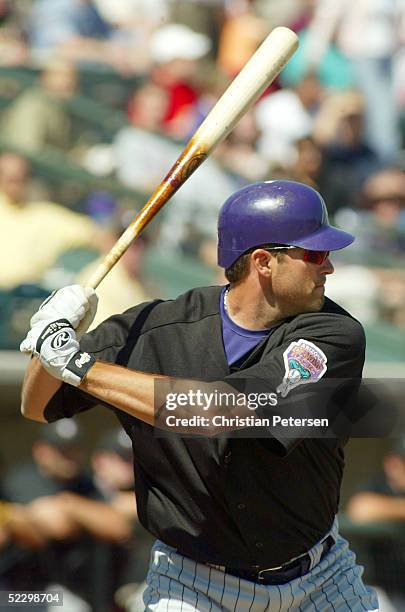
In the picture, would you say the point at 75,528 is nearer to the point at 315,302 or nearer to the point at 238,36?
the point at 315,302

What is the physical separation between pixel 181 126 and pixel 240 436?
13.1 ft

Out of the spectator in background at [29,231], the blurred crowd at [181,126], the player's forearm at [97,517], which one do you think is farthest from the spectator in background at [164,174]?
the player's forearm at [97,517]

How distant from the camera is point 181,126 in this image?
6.44 meters

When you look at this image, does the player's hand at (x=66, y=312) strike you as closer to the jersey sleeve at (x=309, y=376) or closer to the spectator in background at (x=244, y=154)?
the jersey sleeve at (x=309, y=376)

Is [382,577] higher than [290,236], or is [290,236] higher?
[290,236]

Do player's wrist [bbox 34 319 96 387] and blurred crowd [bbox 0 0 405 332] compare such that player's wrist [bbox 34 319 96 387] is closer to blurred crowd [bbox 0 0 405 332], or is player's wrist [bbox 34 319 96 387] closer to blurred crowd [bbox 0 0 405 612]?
blurred crowd [bbox 0 0 405 612]

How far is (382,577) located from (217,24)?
11.8 ft

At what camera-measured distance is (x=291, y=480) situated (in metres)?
2.77

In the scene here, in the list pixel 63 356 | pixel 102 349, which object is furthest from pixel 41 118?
pixel 63 356

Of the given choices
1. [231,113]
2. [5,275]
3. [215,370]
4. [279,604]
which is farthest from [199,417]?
[5,275]

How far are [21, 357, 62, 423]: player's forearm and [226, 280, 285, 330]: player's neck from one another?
20.0 inches

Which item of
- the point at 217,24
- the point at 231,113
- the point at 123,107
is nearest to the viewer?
the point at 231,113

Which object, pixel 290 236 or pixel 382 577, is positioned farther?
pixel 382 577

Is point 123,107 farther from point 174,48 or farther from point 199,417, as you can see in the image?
point 199,417
